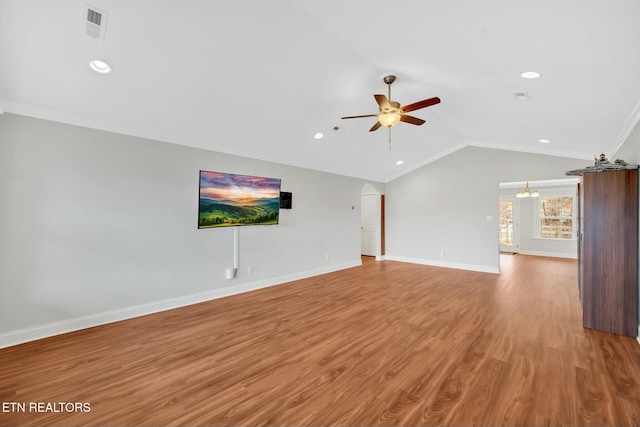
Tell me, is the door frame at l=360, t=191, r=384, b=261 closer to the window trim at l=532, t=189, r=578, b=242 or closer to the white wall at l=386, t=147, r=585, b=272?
the white wall at l=386, t=147, r=585, b=272

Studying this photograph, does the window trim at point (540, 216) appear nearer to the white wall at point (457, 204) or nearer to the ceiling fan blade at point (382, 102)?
the white wall at point (457, 204)

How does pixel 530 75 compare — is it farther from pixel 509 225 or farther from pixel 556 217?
pixel 509 225

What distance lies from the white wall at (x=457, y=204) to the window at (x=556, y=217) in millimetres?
4115

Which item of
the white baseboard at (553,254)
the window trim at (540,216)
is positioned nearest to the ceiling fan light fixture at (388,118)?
the window trim at (540,216)

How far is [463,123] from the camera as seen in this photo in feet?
16.9

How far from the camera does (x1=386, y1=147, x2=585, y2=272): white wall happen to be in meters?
6.12

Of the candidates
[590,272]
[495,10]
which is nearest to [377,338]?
[590,272]

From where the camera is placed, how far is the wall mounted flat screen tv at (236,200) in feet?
13.9

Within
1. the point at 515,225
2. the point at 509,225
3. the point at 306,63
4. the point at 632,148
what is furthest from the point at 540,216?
the point at 306,63

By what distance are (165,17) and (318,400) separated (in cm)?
329

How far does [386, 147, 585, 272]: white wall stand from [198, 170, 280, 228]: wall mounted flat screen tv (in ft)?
13.8

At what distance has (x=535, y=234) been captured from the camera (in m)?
9.14

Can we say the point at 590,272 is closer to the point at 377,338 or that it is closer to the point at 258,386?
the point at 377,338

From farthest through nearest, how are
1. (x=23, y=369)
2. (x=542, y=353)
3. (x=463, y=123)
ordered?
(x=463, y=123)
(x=542, y=353)
(x=23, y=369)
